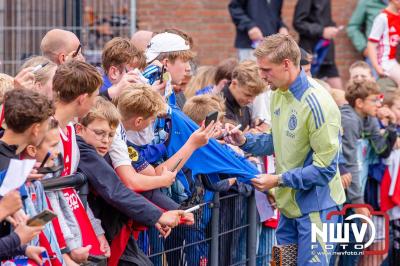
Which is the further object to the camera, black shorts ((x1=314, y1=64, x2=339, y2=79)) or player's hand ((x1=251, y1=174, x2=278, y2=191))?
black shorts ((x1=314, y1=64, x2=339, y2=79))

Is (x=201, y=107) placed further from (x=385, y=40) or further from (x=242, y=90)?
(x=385, y=40)

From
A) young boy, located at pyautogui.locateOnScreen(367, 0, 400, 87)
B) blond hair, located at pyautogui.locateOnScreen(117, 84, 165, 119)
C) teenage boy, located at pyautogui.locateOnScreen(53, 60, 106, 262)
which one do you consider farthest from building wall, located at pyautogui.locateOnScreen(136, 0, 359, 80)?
teenage boy, located at pyautogui.locateOnScreen(53, 60, 106, 262)

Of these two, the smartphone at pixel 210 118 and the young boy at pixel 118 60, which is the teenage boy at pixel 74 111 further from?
the young boy at pixel 118 60

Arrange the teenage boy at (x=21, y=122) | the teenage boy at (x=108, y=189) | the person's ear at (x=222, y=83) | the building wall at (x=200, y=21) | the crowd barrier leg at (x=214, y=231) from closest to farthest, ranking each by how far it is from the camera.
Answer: the teenage boy at (x=21, y=122) → the teenage boy at (x=108, y=189) → the crowd barrier leg at (x=214, y=231) → the person's ear at (x=222, y=83) → the building wall at (x=200, y=21)

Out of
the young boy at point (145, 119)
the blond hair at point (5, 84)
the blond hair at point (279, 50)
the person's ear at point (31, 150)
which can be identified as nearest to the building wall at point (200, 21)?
the blond hair at point (279, 50)

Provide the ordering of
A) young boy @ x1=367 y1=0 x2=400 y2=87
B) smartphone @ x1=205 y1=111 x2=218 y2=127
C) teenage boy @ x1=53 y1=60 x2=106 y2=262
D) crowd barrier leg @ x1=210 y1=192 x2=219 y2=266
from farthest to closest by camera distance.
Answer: young boy @ x1=367 y1=0 x2=400 y2=87, crowd barrier leg @ x1=210 y1=192 x2=219 y2=266, smartphone @ x1=205 y1=111 x2=218 y2=127, teenage boy @ x1=53 y1=60 x2=106 y2=262

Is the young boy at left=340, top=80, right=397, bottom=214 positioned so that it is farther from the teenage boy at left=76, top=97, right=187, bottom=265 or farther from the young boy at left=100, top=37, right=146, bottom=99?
the teenage boy at left=76, top=97, right=187, bottom=265

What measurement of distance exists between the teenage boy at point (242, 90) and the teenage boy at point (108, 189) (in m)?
2.28

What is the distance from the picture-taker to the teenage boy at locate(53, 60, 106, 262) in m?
5.36

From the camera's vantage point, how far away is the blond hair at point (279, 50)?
261 inches

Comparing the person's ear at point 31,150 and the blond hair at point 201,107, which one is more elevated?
the person's ear at point 31,150

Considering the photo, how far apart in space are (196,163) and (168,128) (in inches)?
12.0

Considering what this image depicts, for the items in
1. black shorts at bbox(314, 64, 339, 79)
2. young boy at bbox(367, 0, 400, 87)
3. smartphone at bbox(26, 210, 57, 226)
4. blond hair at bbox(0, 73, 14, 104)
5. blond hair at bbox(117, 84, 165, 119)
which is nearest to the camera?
smartphone at bbox(26, 210, 57, 226)

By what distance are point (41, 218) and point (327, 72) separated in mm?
8605
